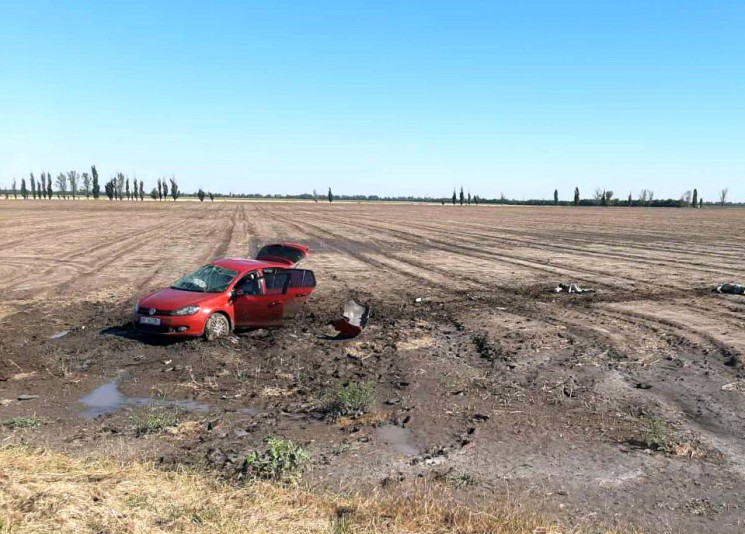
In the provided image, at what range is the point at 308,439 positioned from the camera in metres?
8.27

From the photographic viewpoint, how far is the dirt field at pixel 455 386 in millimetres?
7203

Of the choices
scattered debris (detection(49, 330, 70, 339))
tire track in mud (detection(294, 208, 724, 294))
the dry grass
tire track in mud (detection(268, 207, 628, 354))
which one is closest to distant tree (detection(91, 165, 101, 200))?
tire track in mud (detection(294, 208, 724, 294))

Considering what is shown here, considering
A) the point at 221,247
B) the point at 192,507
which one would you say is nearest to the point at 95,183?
the point at 221,247

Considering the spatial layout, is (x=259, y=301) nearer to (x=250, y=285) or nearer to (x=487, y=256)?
(x=250, y=285)

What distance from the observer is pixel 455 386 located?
10.5 m

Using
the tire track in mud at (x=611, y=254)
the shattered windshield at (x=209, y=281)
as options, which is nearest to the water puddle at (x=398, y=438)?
the shattered windshield at (x=209, y=281)

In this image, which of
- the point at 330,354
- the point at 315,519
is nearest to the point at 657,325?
the point at 330,354

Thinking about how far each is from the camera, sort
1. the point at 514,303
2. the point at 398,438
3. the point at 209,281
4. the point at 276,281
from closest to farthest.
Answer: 1. the point at 398,438
2. the point at 209,281
3. the point at 276,281
4. the point at 514,303

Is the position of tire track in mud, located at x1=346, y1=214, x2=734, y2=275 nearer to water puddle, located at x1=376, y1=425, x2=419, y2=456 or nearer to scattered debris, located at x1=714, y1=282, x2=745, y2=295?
scattered debris, located at x1=714, y1=282, x2=745, y2=295

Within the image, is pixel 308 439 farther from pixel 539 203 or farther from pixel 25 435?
pixel 539 203

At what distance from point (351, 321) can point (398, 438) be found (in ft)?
17.9

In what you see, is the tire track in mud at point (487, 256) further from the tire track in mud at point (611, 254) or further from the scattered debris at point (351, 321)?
the scattered debris at point (351, 321)

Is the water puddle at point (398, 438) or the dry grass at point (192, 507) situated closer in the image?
the dry grass at point (192, 507)

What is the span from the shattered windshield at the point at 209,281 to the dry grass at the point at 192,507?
6.58 m
